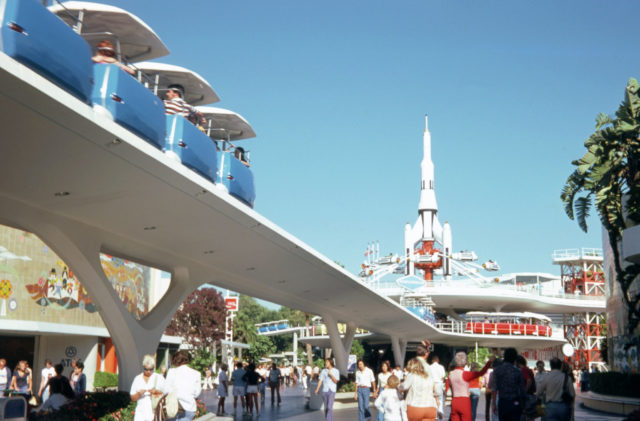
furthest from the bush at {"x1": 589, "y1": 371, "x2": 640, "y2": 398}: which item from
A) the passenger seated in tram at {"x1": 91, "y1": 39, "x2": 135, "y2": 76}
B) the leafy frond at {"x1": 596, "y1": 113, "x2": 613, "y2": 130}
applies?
the passenger seated in tram at {"x1": 91, "y1": 39, "x2": 135, "y2": 76}

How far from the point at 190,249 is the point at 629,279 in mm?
17614

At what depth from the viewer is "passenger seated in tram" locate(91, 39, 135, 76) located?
11289mm

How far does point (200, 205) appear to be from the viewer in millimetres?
13398

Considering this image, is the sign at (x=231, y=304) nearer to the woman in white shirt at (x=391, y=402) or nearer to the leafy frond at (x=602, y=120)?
the leafy frond at (x=602, y=120)

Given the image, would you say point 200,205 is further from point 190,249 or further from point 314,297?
point 314,297

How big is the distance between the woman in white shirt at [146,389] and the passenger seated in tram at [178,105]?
4719 millimetres

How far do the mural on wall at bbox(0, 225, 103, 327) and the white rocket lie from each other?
61433 mm

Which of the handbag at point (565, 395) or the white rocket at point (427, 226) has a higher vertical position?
the white rocket at point (427, 226)

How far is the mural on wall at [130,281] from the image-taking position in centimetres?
4011

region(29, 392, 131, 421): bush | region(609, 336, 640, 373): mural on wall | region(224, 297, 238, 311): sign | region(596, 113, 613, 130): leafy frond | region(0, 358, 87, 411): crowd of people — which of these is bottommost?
region(29, 392, 131, 421): bush

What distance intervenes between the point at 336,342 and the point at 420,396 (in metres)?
24.9

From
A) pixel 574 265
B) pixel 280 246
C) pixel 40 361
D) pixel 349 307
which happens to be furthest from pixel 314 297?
pixel 574 265

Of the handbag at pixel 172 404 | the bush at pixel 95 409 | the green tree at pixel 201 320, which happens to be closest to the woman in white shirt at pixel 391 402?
the handbag at pixel 172 404

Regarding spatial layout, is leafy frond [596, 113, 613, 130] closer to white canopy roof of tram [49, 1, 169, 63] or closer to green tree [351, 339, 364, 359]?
white canopy roof of tram [49, 1, 169, 63]
